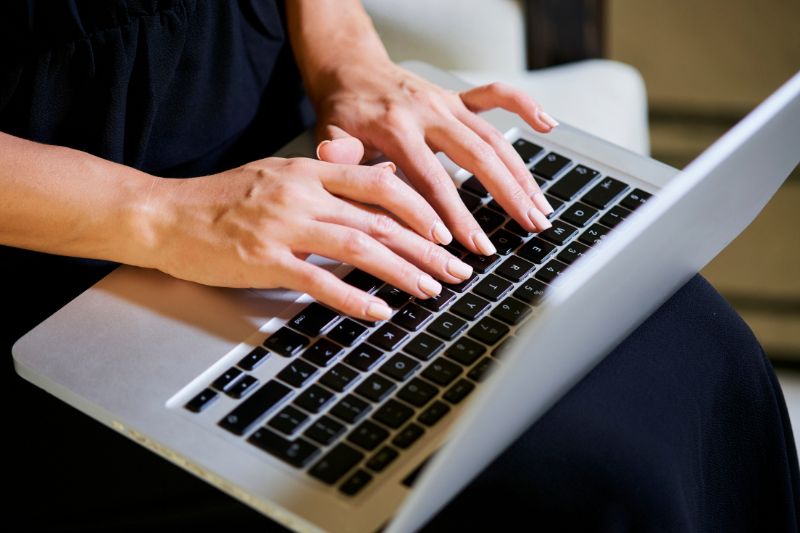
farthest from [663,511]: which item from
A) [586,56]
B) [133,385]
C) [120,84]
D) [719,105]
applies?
[719,105]

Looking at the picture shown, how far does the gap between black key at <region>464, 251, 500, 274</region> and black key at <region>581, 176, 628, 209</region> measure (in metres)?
0.11

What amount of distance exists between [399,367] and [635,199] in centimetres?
27

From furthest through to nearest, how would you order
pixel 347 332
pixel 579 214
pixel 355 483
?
pixel 579 214
pixel 347 332
pixel 355 483

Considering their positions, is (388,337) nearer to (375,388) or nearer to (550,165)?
(375,388)

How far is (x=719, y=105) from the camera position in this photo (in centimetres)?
195

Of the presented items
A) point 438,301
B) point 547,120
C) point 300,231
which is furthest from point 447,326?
point 547,120

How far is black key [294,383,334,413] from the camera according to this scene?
0.67 metres

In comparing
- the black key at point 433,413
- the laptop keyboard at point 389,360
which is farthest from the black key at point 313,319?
the black key at point 433,413

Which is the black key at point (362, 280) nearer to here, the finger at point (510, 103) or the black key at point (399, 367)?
the black key at point (399, 367)

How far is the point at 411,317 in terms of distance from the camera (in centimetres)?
74

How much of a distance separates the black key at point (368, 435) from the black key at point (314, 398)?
3 cm

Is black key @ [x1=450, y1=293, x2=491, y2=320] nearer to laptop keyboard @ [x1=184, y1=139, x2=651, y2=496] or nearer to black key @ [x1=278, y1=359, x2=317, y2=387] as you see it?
laptop keyboard @ [x1=184, y1=139, x2=651, y2=496]

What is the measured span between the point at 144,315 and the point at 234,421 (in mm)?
133

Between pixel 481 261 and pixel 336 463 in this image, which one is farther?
pixel 481 261
